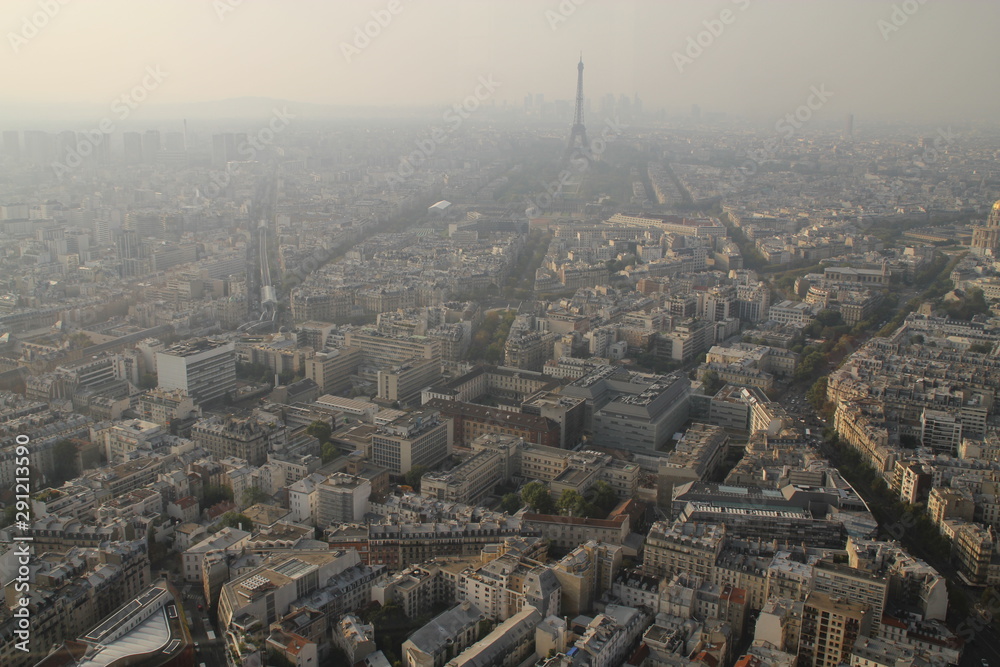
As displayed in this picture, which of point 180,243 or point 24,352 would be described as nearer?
point 24,352

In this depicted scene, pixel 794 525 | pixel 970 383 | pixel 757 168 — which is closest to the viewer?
pixel 794 525

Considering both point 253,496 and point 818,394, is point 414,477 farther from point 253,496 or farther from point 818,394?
point 818,394

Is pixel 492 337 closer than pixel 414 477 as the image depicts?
No

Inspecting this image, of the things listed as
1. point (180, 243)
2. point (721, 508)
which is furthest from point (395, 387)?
point (180, 243)

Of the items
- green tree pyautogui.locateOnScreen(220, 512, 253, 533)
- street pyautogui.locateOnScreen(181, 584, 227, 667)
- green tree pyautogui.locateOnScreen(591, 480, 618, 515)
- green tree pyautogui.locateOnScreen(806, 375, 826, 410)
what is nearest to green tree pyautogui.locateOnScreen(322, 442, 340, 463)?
green tree pyautogui.locateOnScreen(220, 512, 253, 533)

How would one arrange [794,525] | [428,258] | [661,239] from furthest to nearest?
[661,239] < [428,258] < [794,525]

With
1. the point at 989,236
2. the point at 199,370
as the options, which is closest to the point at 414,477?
the point at 199,370

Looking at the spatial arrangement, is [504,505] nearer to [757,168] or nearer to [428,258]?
[428,258]
